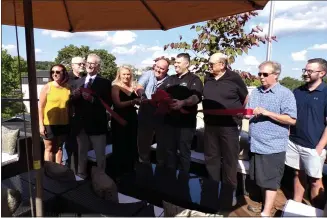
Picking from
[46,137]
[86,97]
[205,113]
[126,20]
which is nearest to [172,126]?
[205,113]

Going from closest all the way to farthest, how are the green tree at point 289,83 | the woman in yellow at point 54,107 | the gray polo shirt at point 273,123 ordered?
the gray polo shirt at point 273,123
the green tree at point 289,83
the woman in yellow at point 54,107

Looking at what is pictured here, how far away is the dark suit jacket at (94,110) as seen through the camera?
3.69 meters

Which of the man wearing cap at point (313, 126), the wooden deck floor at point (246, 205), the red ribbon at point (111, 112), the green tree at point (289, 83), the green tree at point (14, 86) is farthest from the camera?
the red ribbon at point (111, 112)

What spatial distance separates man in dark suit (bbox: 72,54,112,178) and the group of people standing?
1 cm

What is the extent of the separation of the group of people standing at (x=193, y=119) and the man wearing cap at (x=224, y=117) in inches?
0.5

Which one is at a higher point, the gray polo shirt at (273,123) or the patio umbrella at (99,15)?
the patio umbrella at (99,15)

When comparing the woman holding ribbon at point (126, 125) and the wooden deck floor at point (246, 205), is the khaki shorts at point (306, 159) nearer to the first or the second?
the wooden deck floor at point (246, 205)

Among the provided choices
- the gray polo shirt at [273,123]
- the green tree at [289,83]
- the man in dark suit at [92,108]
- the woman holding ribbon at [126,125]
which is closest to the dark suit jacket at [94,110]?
the man in dark suit at [92,108]

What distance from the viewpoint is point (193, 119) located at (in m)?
3.68

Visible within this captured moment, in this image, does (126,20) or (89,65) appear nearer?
(126,20)

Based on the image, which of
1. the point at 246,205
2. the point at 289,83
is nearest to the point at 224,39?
the point at 289,83

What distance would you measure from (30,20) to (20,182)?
4.72 ft

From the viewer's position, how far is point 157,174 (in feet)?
11.3

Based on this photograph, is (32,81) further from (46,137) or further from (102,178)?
(46,137)
